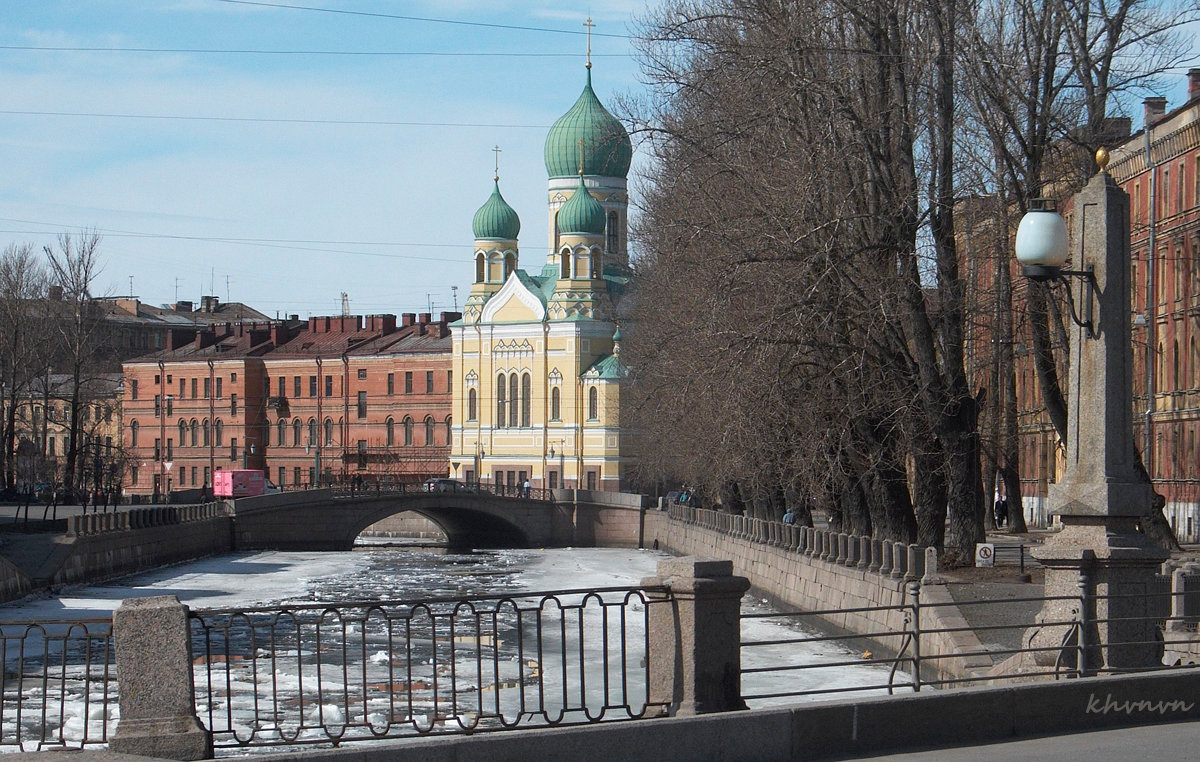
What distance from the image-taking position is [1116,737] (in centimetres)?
1220

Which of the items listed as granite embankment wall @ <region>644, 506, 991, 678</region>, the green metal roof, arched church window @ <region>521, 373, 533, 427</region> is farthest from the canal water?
arched church window @ <region>521, 373, 533, 427</region>

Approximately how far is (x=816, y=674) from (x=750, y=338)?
5.44 metres

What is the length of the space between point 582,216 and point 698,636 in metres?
78.8

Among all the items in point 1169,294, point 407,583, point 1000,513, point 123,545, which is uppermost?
point 1169,294

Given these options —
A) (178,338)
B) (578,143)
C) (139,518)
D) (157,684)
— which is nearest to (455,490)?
(578,143)

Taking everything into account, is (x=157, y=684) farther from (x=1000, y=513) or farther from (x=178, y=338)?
(x=178, y=338)

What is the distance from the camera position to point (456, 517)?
82000 millimetres

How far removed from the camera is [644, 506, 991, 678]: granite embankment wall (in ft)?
73.5

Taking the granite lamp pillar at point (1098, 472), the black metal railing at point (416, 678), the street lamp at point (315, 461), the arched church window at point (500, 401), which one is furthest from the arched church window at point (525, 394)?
the granite lamp pillar at point (1098, 472)

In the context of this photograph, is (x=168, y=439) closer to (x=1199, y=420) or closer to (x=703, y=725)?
(x=1199, y=420)

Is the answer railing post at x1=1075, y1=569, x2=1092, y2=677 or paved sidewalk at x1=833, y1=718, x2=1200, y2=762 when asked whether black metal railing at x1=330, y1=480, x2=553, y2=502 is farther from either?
paved sidewalk at x1=833, y1=718, x2=1200, y2=762

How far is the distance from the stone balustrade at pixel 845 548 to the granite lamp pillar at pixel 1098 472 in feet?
42.0

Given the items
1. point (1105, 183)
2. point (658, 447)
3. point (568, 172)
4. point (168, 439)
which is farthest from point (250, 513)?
point (1105, 183)

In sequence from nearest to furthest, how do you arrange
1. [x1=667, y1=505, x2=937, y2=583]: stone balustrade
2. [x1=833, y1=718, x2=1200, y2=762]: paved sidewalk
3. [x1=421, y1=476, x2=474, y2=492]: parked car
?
[x1=833, y1=718, x2=1200, y2=762]: paved sidewalk
[x1=667, y1=505, x2=937, y2=583]: stone balustrade
[x1=421, y1=476, x2=474, y2=492]: parked car
